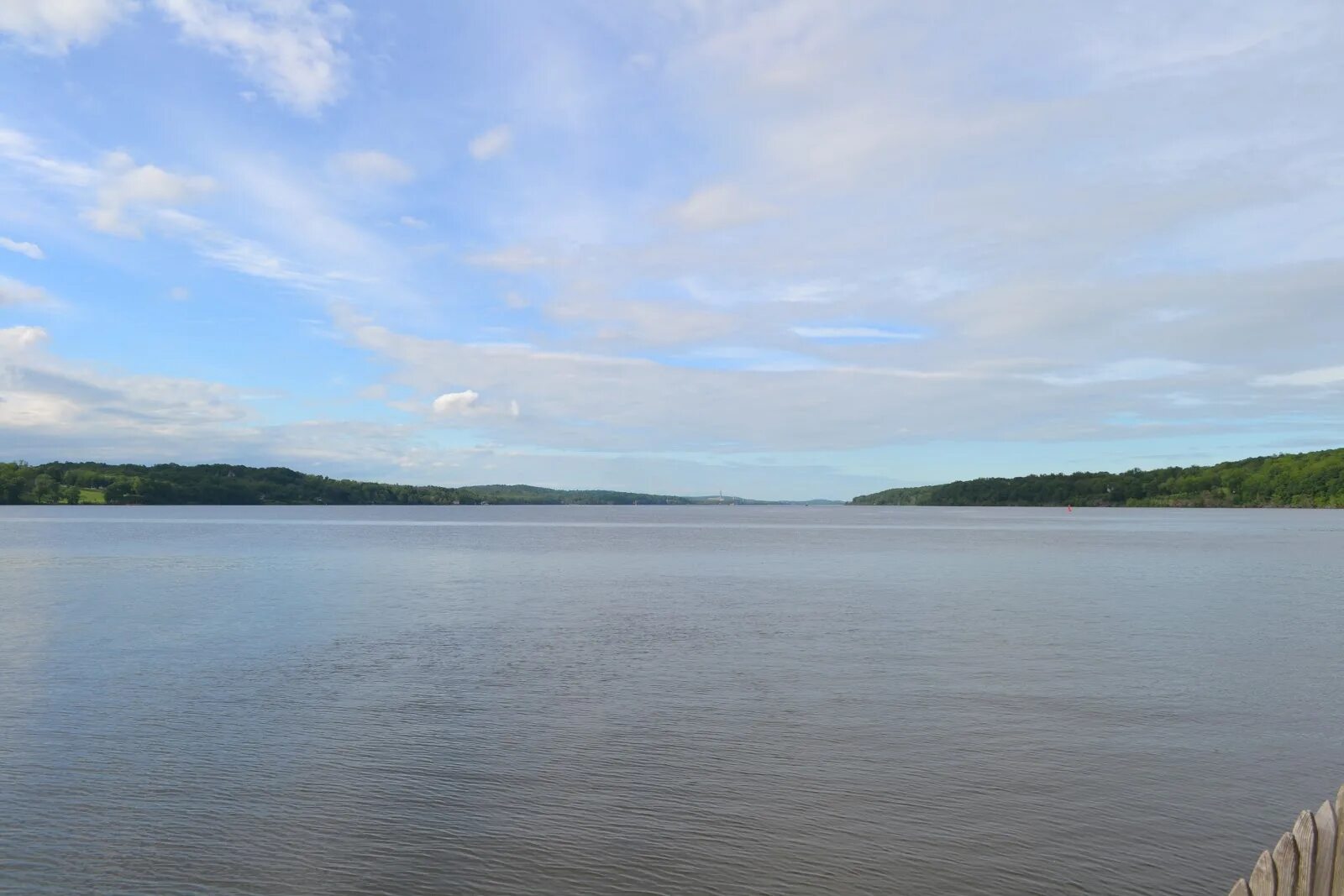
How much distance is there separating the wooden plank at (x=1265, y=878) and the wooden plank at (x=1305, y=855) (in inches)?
3.9

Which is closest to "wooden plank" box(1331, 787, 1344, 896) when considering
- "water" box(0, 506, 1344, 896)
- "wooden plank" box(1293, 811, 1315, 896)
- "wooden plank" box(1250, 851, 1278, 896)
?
"wooden plank" box(1293, 811, 1315, 896)

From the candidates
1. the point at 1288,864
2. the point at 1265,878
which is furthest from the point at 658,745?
the point at 1288,864

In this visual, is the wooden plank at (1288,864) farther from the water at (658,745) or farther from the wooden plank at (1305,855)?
the water at (658,745)

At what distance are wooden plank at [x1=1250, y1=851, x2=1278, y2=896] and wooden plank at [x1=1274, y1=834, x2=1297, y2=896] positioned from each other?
0.05 metres

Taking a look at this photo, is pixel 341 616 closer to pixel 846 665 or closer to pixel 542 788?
pixel 846 665

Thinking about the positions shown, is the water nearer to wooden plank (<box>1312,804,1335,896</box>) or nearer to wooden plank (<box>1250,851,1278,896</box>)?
wooden plank (<box>1250,851,1278,896</box>)

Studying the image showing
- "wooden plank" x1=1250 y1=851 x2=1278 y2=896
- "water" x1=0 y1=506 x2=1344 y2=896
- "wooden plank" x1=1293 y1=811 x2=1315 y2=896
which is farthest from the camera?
"water" x1=0 y1=506 x2=1344 y2=896

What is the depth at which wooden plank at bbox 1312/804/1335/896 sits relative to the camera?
13.2 feet

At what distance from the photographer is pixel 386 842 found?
31.2ft

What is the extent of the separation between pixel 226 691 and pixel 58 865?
7928 millimetres

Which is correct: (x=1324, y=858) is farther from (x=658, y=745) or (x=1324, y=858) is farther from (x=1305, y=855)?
(x=658, y=745)

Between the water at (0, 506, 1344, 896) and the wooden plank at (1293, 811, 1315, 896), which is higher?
the wooden plank at (1293, 811, 1315, 896)

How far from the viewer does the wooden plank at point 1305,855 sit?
13.1ft

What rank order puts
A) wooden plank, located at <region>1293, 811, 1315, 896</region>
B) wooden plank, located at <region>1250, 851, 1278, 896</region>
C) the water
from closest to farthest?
1. wooden plank, located at <region>1293, 811, 1315, 896</region>
2. wooden plank, located at <region>1250, 851, 1278, 896</region>
3. the water
